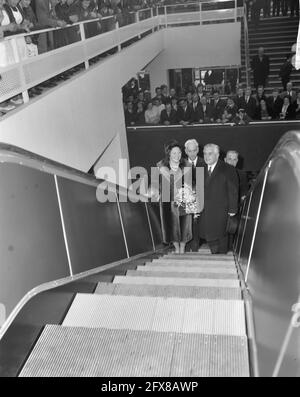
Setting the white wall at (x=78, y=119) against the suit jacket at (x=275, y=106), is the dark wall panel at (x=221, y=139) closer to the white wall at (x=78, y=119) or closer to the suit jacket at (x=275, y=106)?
the white wall at (x=78, y=119)

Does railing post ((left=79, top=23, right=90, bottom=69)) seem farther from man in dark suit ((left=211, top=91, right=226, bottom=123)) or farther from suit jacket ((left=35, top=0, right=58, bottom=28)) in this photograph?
man in dark suit ((left=211, top=91, right=226, bottom=123))

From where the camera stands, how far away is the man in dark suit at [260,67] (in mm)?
13459

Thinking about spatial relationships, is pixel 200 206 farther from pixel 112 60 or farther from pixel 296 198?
pixel 112 60

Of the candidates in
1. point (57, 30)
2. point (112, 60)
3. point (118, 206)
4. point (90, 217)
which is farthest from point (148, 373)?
point (112, 60)

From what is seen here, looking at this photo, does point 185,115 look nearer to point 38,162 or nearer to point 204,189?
point 204,189

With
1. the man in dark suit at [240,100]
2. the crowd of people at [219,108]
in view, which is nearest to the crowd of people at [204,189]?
the crowd of people at [219,108]

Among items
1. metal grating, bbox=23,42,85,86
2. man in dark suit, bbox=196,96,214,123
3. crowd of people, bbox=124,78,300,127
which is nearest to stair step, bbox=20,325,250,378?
metal grating, bbox=23,42,85,86

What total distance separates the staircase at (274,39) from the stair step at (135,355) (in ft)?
42.6

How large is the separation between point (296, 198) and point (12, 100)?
158 inches

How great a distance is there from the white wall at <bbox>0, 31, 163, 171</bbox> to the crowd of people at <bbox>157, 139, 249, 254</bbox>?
1.49 meters

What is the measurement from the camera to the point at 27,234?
8.38 ft

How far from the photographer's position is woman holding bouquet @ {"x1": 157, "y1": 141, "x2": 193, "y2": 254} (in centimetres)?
510

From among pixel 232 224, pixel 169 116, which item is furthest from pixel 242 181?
pixel 169 116

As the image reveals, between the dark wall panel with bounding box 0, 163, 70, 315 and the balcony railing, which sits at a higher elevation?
the balcony railing
